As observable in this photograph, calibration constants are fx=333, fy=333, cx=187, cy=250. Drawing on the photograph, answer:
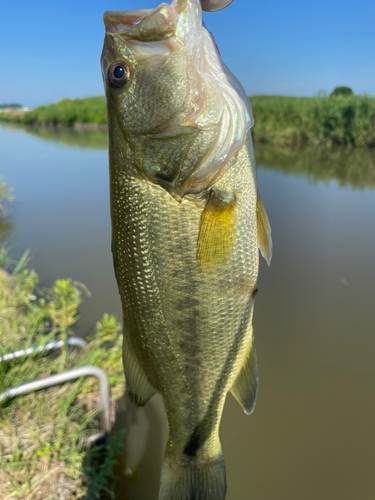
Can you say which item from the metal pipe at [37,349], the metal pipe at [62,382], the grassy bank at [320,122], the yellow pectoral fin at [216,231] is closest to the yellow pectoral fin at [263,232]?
the yellow pectoral fin at [216,231]

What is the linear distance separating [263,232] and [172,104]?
58cm

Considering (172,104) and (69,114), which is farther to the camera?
(69,114)

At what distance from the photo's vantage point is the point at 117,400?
10.3 feet

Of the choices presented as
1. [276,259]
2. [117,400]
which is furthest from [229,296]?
[276,259]

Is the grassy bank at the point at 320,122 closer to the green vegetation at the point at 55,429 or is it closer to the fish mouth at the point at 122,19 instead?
the green vegetation at the point at 55,429

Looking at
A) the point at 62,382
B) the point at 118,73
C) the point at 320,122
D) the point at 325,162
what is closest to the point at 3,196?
the point at 62,382

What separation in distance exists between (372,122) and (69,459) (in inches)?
673

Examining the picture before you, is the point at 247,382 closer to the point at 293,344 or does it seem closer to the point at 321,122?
the point at 293,344

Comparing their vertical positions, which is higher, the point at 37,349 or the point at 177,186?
A: the point at 177,186

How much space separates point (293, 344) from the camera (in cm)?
434

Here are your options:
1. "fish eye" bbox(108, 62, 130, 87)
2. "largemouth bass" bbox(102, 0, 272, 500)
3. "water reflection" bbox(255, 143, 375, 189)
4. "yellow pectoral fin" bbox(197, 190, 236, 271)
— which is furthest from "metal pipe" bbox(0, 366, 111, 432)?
"water reflection" bbox(255, 143, 375, 189)

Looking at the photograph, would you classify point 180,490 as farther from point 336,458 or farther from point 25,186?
point 25,186

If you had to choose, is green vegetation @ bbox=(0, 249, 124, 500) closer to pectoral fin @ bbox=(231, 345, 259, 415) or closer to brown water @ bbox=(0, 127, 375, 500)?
brown water @ bbox=(0, 127, 375, 500)

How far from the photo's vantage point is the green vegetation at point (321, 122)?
15.2 metres
